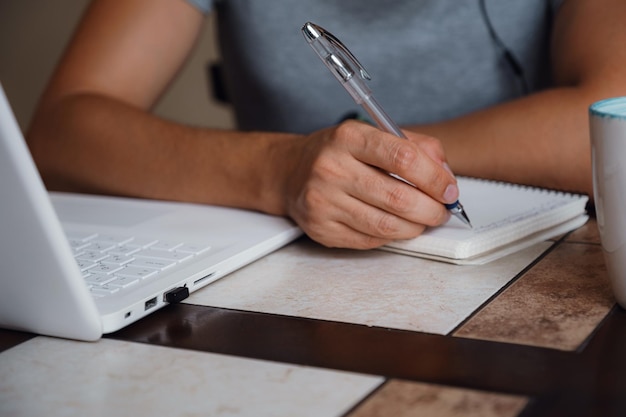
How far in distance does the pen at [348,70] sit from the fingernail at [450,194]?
0.01 m

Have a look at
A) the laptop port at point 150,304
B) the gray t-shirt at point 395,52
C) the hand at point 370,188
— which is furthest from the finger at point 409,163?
the gray t-shirt at point 395,52

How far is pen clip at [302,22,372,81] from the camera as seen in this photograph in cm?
81

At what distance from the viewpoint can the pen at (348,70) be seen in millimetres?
Answer: 816

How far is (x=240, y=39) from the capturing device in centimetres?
140

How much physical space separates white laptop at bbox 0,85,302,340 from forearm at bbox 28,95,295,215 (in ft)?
0.09

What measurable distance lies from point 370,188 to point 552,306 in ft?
0.71

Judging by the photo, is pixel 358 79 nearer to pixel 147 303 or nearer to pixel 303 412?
pixel 147 303

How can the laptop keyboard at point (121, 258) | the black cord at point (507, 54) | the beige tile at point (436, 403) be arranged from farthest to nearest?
the black cord at point (507, 54) < the laptop keyboard at point (121, 258) < the beige tile at point (436, 403)

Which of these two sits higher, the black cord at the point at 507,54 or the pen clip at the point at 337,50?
the pen clip at the point at 337,50

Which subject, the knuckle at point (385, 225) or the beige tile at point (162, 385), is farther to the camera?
the knuckle at point (385, 225)

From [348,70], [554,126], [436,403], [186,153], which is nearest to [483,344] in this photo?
[436,403]

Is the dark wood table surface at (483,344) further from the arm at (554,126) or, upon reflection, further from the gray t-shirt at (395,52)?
the gray t-shirt at (395,52)

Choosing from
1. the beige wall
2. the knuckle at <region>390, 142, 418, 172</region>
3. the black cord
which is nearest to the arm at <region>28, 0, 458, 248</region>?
the knuckle at <region>390, 142, 418, 172</region>

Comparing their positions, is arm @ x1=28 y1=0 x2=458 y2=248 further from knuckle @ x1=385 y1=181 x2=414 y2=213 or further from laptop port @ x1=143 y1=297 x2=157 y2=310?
laptop port @ x1=143 y1=297 x2=157 y2=310
